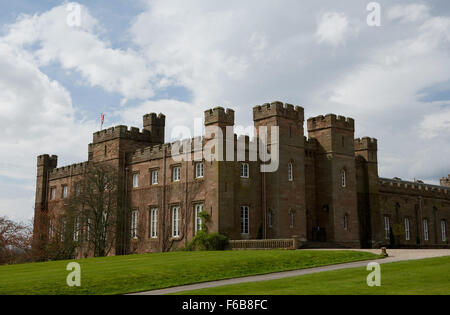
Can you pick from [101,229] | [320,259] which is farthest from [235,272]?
[101,229]

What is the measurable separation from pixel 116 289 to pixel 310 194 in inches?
962

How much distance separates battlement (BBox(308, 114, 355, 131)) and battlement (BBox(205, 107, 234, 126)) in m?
8.41

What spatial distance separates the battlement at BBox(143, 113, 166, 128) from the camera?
4700 centimetres

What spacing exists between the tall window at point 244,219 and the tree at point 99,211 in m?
11.2

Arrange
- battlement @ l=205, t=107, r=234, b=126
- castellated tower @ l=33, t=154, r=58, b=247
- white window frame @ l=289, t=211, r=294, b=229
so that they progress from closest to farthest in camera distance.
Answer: battlement @ l=205, t=107, r=234, b=126, white window frame @ l=289, t=211, r=294, b=229, castellated tower @ l=33, t=154, r=58, b=247

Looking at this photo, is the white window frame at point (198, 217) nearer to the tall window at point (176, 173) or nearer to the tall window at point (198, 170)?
the tall window at point (198, 170)

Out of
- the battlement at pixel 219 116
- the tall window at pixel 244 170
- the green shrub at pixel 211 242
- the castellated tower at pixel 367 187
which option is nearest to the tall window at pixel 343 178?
the castellated tower at pixel 367 187

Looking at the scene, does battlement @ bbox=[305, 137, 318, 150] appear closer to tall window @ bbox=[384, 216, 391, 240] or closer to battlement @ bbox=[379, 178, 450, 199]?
battlement @ bbox=[379, 178, 450, 199]

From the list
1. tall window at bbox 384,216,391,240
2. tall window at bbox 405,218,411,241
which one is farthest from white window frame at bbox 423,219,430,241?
tall window at bbox 384,216,391,240

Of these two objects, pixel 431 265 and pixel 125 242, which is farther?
pixel 125 242

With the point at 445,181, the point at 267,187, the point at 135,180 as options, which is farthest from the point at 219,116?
the point at 445,181

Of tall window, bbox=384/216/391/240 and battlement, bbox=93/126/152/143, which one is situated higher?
battlement, bbox=93/126/152/143

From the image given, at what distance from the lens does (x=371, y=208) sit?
149 feet
